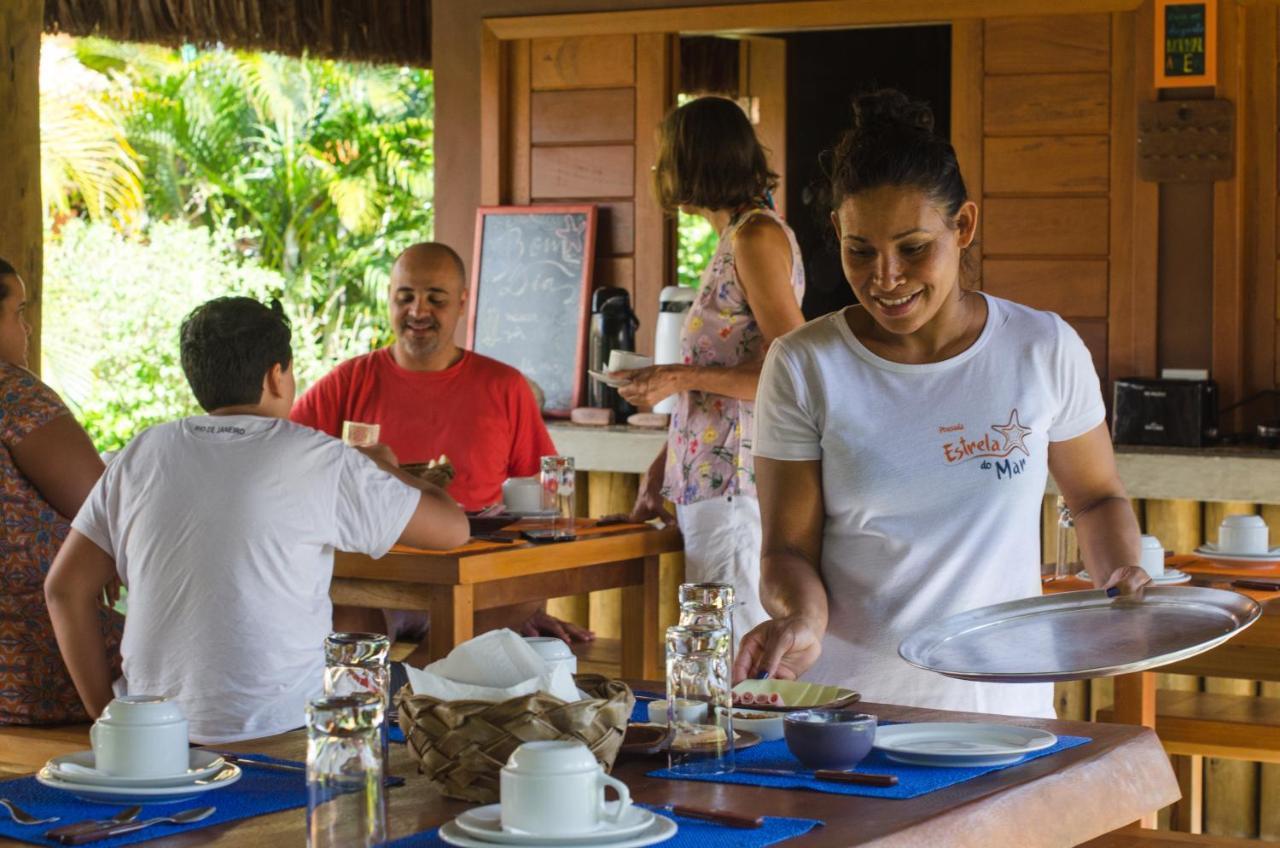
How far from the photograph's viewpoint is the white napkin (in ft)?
6.27

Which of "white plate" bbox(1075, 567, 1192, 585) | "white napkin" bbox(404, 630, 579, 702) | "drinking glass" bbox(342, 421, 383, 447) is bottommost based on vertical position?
"white plate" bbox(1075, 567, 1192, 585)

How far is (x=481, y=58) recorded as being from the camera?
683 centimetres

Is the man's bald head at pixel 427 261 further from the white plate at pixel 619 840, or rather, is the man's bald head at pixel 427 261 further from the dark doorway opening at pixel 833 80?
the dark doorway opening at pixel 833 80

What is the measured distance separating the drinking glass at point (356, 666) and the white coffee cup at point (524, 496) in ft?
8.33

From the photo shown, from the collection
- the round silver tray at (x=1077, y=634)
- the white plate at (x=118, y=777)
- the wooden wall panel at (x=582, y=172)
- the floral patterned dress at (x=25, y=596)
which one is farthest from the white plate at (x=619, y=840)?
the wooden wall panel at (x=582, y=172)

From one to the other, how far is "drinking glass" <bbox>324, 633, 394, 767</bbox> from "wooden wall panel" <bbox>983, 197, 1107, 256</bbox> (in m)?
4.23

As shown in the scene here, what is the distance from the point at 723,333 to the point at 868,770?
7.61 ft

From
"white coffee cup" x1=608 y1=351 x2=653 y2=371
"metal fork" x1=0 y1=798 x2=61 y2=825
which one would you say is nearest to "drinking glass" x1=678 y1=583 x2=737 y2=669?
"metal fork" x1=0 y1=798 x2=61 y2=825

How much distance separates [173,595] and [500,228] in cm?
386

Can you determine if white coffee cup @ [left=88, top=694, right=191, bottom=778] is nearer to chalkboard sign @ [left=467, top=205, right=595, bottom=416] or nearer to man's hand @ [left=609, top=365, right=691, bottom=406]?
man's hand @ [left=609, top=365, right=691, bottom=406]

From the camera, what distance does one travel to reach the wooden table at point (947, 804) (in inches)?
69.3

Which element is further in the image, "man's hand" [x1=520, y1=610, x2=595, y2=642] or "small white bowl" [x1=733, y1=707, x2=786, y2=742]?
"man's hand" [x1=520, y1=610, x2=595, y2=642]

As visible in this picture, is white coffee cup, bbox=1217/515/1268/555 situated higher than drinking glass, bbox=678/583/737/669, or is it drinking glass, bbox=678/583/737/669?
drinking glass, bbox=678/583/737/669

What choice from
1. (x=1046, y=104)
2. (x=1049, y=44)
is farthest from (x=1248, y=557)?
(x=1049, y=44)
